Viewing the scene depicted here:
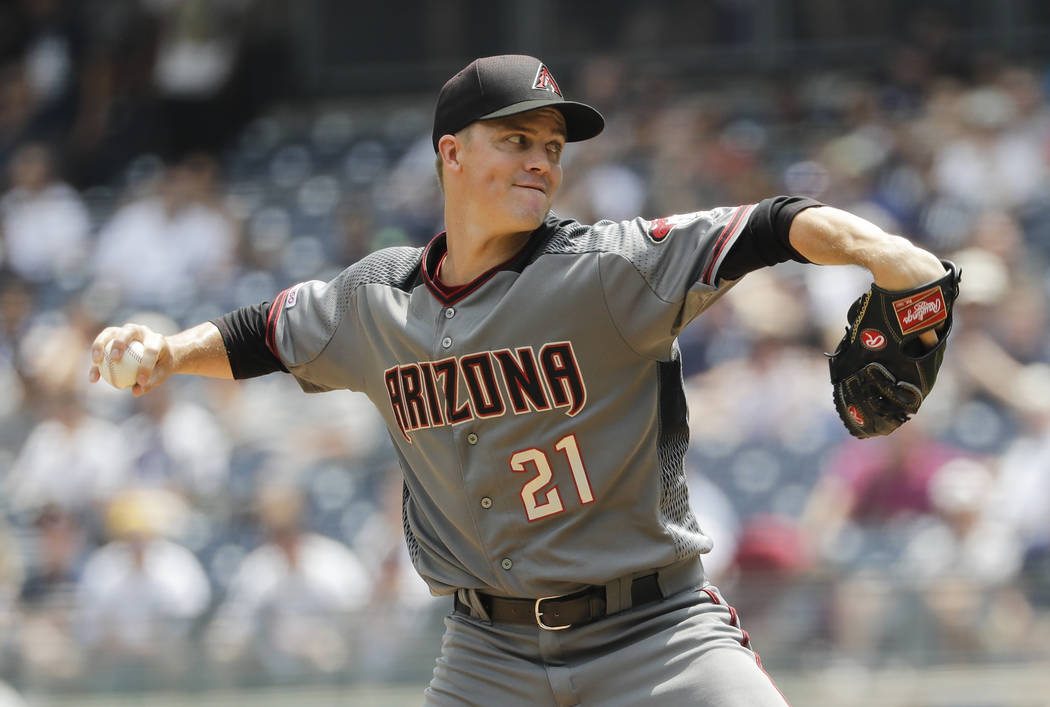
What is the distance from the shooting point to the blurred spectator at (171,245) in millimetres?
9055

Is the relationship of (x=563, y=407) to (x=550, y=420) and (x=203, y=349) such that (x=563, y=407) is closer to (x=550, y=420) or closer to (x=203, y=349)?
(x=550, y=420)

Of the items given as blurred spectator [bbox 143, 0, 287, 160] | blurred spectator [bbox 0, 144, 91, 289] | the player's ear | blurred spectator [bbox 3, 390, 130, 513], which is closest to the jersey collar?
the player's ear

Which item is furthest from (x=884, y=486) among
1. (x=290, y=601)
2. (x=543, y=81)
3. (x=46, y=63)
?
(x=46, y=63)

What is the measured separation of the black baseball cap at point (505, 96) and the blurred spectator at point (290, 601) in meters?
3.22

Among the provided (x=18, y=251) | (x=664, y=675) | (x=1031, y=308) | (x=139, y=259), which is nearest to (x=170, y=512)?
(x=139, y=259)

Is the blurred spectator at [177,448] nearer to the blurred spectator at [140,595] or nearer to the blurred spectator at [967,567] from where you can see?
the blurred spectator at [140,595]

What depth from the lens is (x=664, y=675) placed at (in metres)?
2.91

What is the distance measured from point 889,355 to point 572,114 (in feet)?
3.00

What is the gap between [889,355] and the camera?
8.71ft

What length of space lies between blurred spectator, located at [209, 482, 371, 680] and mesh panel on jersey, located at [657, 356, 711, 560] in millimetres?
3124

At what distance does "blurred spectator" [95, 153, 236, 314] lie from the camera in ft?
29.7

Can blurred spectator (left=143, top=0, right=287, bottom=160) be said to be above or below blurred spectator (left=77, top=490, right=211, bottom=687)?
above

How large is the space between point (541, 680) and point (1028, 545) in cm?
346

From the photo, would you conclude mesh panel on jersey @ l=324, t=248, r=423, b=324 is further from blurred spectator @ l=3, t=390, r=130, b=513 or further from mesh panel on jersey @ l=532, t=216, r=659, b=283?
blurred spectator @ l=3, t=390, r=130, b=513
